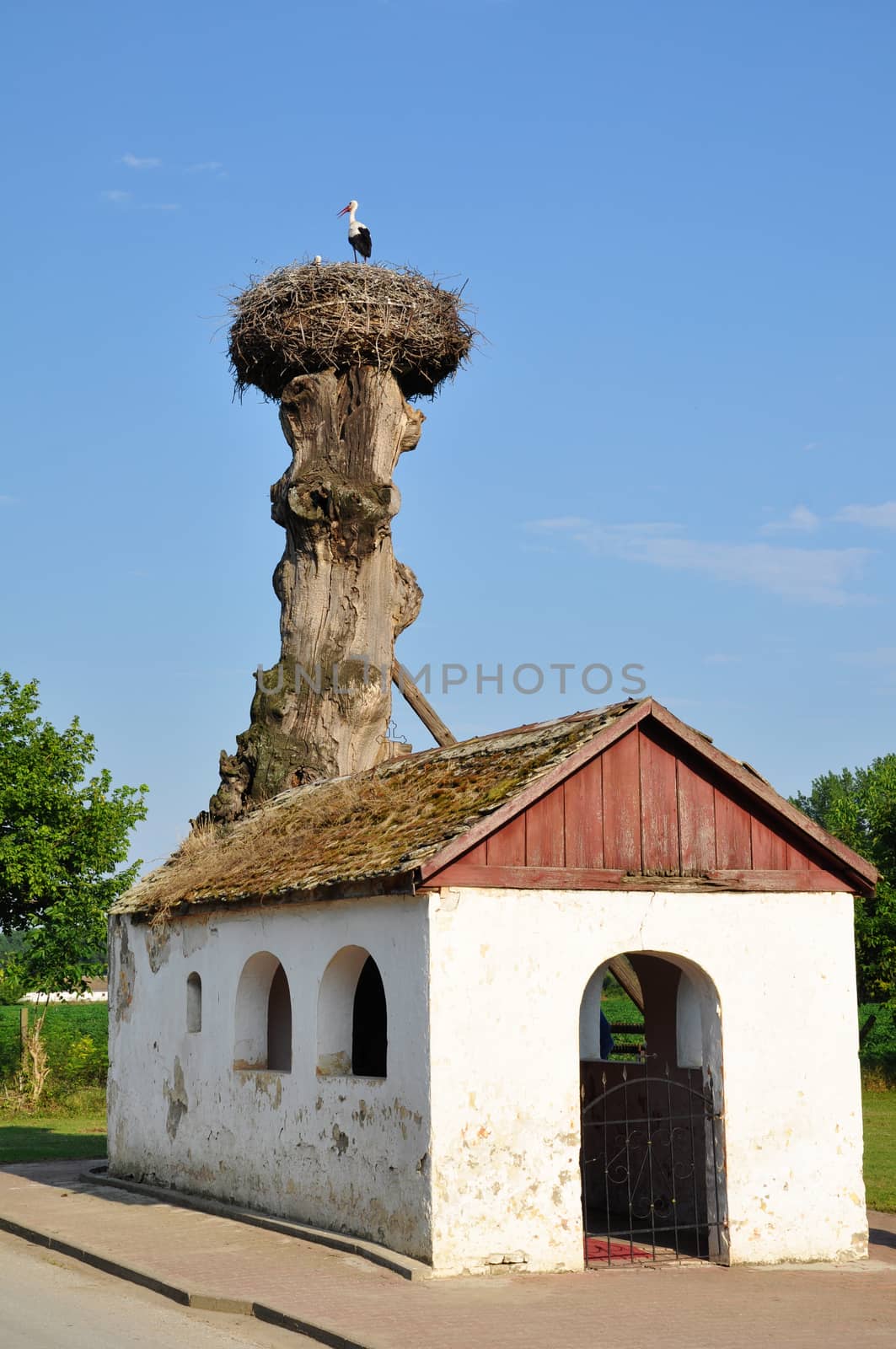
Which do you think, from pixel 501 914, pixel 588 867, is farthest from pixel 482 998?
pixel 588 867

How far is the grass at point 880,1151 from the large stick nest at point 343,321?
10.4m

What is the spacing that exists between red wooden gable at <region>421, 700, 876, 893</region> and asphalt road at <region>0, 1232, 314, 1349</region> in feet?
11.2

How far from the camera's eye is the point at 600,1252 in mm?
11383

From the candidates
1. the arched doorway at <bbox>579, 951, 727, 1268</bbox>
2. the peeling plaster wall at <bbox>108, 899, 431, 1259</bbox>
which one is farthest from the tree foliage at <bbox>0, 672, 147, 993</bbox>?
the arched doorway at <bbox>579, 951, 727, 1268</bbox>

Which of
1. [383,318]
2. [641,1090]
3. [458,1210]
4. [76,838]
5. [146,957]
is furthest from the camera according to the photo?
[76,838]

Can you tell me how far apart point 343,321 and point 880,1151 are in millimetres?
12470

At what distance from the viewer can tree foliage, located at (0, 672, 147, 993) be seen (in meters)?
23.0

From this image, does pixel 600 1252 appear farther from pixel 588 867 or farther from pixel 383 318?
pixel 383 318

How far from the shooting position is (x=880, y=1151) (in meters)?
18.9

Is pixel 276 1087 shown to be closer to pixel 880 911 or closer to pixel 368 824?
pixel 368 824

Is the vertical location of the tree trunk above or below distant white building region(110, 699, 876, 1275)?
above

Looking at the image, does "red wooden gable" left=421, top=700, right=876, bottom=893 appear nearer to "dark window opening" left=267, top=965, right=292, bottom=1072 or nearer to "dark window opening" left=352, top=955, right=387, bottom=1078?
"dark window opening" left=352, top=955, right=387, bottom=1078

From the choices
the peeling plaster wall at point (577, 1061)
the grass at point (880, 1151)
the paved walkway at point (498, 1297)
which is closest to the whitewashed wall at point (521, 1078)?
the peeling plaster wall at point (577, 1061)

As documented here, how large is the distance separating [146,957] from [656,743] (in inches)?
259
